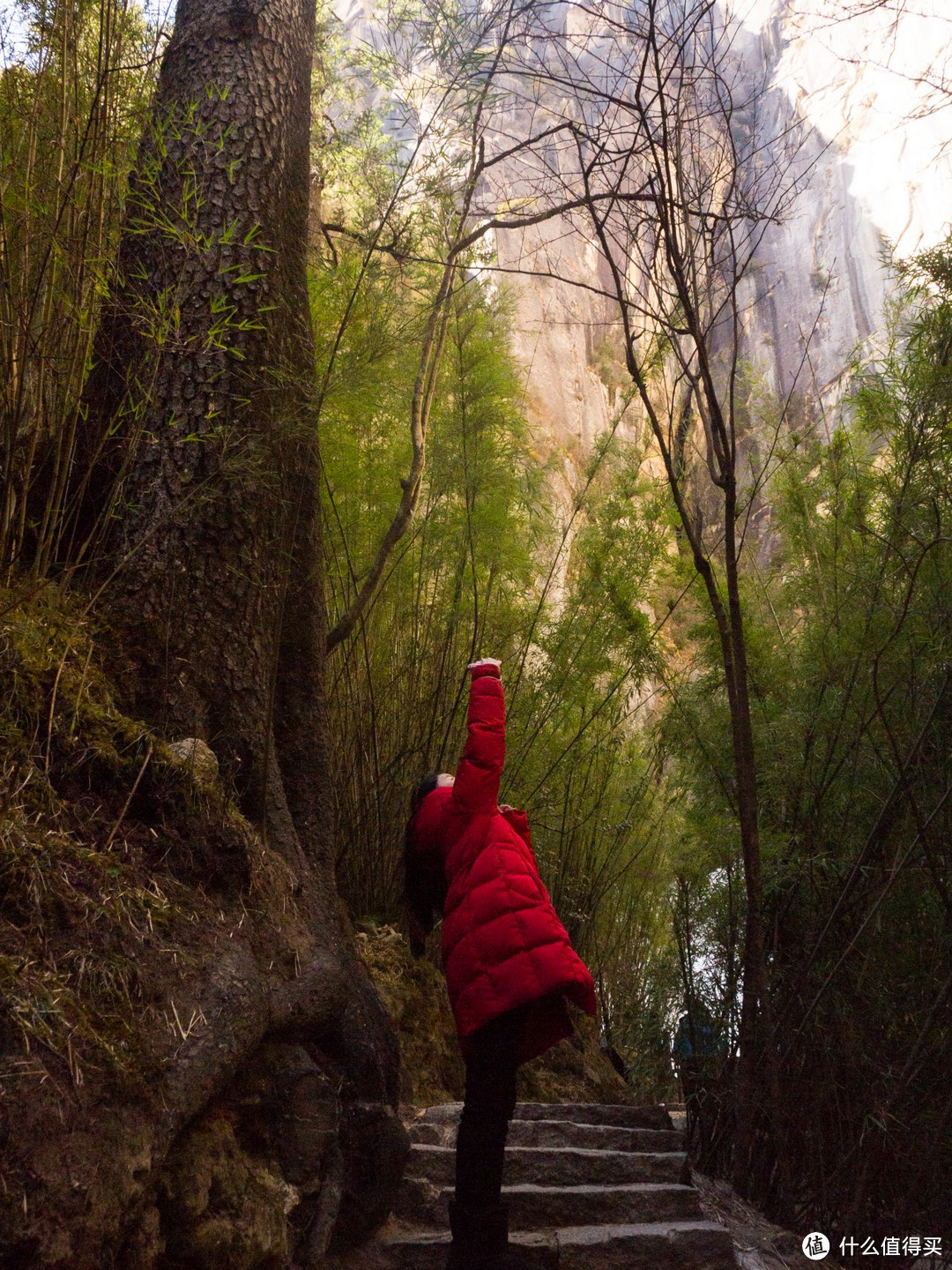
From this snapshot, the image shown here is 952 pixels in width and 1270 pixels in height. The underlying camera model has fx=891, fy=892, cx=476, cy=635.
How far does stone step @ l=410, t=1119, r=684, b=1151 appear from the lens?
2479 millimetres

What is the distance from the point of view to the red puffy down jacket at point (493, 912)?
175 cm

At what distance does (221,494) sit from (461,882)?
99 centimetres

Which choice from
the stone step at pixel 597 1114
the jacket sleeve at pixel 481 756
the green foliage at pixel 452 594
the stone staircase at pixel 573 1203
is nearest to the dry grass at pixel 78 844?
the jacket sleeve at pixel 481 756

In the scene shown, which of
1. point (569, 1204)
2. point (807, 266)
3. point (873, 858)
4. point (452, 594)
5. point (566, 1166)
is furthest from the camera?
point (807, 266)

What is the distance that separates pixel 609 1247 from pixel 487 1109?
0.71 metres

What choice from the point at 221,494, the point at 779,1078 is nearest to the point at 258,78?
the point at 221,494

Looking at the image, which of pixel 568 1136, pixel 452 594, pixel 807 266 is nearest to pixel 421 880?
pixel 568 1136

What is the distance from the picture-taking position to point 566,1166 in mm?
2410

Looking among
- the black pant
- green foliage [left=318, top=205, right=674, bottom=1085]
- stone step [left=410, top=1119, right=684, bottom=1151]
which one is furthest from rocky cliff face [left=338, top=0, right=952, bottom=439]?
the black pant

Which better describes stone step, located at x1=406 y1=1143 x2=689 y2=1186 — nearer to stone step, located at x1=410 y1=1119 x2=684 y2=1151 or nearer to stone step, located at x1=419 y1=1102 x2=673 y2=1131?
stone step, located at x1=410 y1=1119 x2=684 y2=1151

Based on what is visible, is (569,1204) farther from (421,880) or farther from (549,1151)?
(421,880)

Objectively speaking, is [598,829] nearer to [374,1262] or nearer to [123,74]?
[374,1262]

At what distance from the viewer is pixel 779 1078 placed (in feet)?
8.13

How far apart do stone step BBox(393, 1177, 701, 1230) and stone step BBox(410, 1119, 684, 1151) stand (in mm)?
263
